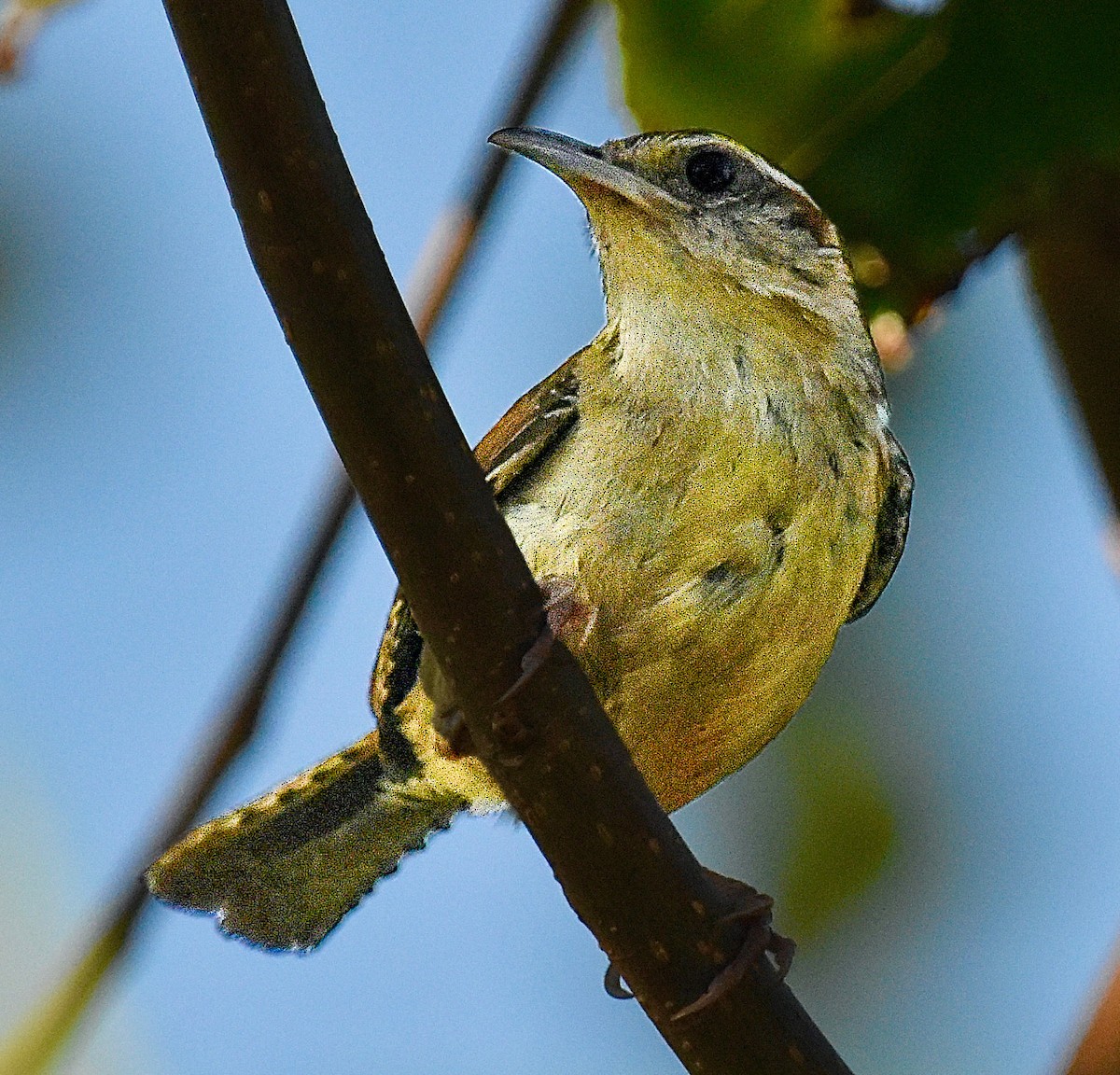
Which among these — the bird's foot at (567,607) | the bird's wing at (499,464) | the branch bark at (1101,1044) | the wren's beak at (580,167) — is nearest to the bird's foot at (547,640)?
the bird's foot at (567,607)

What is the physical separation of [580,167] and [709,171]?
0.42 metres

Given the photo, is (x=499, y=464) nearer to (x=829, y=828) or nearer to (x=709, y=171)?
(x=709, y=171)

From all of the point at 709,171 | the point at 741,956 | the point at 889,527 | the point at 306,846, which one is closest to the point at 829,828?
the point at 889,527

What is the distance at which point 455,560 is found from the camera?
2467 mm

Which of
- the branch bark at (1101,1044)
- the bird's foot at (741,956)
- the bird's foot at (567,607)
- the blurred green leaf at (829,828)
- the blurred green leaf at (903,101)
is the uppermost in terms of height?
the blurred green leaf at (903,101)

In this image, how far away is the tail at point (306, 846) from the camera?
409 cm

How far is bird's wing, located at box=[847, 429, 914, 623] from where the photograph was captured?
13.2 feet

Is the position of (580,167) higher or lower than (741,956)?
higher

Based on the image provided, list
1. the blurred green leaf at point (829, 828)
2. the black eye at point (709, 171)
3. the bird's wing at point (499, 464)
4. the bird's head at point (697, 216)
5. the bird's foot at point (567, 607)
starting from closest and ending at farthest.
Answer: the bird's foot at point (567, 607) → the bird's wing at point (499, 464) → the bird's head at point (697, 216) → the black eye at point (709, 171) → the blurred green leaf at point (829, 828)

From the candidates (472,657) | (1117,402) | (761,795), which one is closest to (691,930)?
(472,657)

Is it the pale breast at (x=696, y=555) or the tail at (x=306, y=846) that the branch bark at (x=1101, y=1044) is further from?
the tail at (x=306, y=846)

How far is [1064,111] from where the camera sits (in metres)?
3.87

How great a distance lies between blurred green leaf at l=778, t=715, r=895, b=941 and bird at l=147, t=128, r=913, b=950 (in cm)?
233

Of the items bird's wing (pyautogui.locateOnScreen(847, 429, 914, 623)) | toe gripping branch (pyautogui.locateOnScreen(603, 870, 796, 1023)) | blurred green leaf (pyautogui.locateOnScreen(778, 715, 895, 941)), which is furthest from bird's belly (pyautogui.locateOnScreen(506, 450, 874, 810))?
blurred green leaf (pyautogui.locateOnScreen(778, 715, 895, 941))
